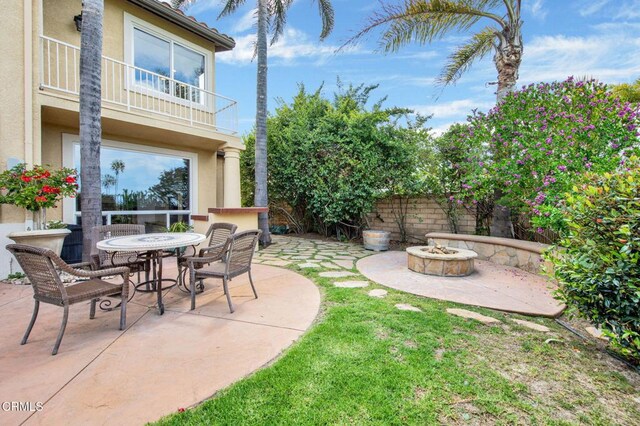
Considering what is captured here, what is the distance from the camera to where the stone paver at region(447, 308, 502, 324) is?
3.25 metres

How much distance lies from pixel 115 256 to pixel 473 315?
4.93 m

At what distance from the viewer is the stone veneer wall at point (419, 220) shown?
822 centimetres

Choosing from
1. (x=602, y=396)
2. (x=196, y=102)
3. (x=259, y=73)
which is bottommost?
(x=602, y=396)

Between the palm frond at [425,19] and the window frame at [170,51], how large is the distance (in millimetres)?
4634

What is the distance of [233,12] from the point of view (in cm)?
1020

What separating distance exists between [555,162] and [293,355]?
528 centimetres

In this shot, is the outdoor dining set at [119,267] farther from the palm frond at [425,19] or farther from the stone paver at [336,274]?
the palm frond at [425,19]

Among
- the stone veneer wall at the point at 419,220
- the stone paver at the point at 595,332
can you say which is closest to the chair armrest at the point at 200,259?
the stone paver at the point at 595,332

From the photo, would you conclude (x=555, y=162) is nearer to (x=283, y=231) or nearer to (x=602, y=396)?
(x=602, y=396)

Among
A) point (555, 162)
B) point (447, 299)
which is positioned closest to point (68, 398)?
point (447, 299)

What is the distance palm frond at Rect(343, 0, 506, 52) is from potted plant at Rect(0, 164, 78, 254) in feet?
23.2

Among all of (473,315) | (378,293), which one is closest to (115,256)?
(378,293)

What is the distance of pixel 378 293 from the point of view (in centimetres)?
420

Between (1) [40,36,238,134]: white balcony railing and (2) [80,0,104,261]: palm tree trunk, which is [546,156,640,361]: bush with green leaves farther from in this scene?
(1) [40,36,238,134]: white balcony railing
